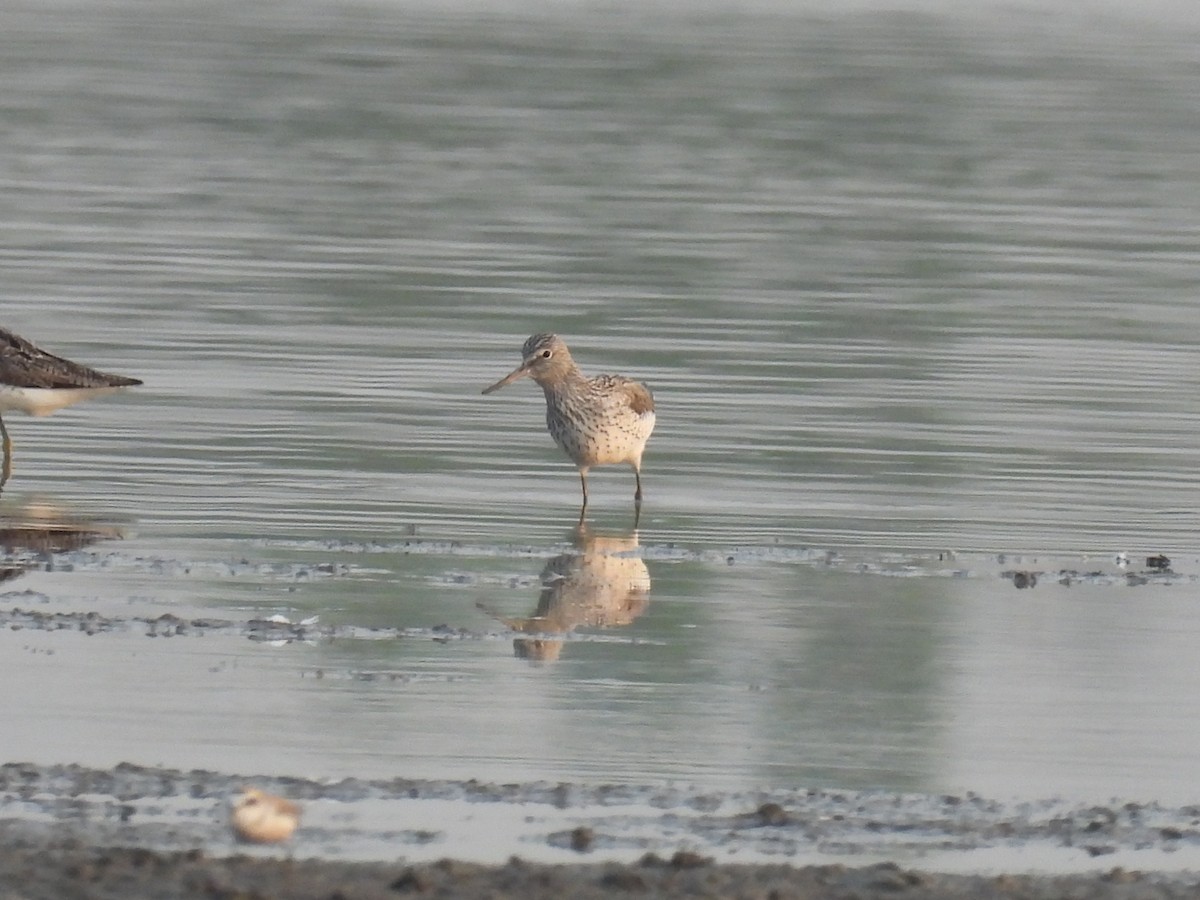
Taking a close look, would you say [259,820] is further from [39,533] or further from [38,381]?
[38,381]

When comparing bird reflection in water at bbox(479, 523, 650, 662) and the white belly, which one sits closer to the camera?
bird reflection in water at bbox(479, 523, 650, 662)

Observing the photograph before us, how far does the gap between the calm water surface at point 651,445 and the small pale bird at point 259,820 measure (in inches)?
38.6

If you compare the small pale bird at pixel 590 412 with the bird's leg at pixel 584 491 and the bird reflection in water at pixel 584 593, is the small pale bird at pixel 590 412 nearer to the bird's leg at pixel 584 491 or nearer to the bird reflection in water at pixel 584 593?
the bird's leg at pixel 584 491

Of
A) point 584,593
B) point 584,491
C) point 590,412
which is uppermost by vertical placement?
point 590,412

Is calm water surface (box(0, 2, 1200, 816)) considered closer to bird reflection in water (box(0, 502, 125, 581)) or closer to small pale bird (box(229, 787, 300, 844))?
bird reflection in water (box(0, 502, 125, 581))

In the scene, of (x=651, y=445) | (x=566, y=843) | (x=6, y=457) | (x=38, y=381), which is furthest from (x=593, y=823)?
(x=651, y=445)

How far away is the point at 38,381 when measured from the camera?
52.3 ft

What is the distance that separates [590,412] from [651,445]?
2.23 meters

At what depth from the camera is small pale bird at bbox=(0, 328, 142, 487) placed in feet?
52.1

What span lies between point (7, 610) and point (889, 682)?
3519mm

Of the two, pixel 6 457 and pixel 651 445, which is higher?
pixel 651 445

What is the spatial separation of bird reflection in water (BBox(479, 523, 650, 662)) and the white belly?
3.56m

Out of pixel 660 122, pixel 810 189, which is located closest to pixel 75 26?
pixel 660 122

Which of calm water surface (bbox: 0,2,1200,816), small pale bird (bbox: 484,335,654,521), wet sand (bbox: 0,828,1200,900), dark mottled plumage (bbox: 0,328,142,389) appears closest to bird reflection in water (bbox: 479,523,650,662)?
calm water surface (bbox: 0,2,1200,816)
